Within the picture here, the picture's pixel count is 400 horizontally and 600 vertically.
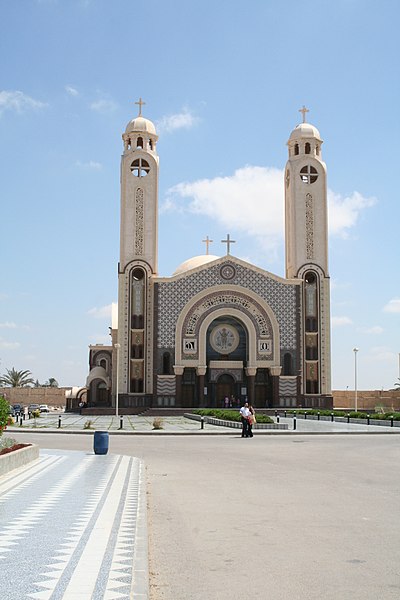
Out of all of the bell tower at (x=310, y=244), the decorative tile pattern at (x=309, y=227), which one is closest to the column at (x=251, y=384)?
the bell tower at (x=310, y=244)

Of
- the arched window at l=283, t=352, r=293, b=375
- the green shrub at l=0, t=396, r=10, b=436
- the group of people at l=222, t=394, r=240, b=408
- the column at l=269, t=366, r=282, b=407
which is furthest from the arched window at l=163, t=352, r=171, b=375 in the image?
the green shrub at l=0, t=396, r=10, b=436

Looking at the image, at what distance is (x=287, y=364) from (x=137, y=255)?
1414cm

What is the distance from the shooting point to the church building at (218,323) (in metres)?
53.9

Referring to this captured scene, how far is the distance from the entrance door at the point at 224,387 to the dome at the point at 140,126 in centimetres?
2065

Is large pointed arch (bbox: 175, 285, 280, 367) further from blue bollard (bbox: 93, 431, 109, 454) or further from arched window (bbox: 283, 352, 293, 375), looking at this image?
blue bollard (bbox: 93, 431, 109, 454)

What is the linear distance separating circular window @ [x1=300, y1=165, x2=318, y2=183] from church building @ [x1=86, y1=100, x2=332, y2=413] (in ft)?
7.06

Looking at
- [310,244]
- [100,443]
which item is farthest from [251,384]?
[100,443]

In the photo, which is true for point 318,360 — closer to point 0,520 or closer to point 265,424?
point 265,424

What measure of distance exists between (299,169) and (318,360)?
15.4m

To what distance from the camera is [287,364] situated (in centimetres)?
5447

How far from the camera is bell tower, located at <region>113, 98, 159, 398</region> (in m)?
54.1

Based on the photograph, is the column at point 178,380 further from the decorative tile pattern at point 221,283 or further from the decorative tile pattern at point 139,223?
the decorative tile pattern at point 139,223

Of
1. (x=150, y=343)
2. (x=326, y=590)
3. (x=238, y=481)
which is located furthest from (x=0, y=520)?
(x=150, y=343)

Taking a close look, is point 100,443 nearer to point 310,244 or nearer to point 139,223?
point 139,223
